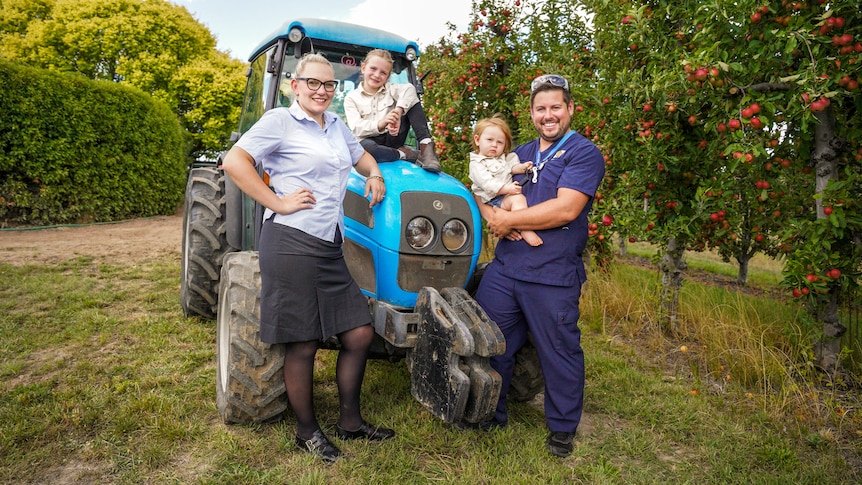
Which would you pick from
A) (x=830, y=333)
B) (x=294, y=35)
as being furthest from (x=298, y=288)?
(x=830, y=333)

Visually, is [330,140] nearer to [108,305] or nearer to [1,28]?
[108,305]

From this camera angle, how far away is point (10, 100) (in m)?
8.89

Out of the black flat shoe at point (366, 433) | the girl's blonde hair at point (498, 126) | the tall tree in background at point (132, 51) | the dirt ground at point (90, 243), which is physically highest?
the tall tree in background at point (132, 51)

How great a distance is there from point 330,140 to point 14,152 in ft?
29.5

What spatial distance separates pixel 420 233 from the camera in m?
2.76

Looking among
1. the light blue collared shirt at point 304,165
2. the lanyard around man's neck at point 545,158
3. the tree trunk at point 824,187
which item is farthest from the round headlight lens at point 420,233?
the tree trunk at point 824,187

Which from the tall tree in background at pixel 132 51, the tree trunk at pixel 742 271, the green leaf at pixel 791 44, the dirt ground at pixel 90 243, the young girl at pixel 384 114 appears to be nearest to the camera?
the green leaf at pixel 791 44

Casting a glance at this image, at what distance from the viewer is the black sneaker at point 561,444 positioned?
2.88 m

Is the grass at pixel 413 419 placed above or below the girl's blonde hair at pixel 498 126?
below

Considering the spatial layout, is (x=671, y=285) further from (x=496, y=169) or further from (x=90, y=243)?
(x=90, y=243)

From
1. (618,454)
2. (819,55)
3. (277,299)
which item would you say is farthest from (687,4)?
(277,299)

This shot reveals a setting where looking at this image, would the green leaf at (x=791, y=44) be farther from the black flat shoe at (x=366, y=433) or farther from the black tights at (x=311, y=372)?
the black flat shoe at (x=366, y=433)

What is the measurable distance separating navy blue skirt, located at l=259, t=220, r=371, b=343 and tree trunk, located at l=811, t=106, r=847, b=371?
3093 millimetres

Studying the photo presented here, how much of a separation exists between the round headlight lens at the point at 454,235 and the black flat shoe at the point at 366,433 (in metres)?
1.03
